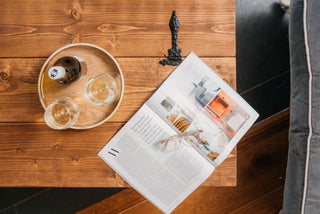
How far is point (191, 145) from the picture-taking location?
2.62 feet

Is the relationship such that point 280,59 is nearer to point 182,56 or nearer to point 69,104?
point 182,56

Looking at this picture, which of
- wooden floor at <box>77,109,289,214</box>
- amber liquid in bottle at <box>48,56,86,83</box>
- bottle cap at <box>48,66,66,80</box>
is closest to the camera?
bottle cap at <box>48,66,66,80</box>

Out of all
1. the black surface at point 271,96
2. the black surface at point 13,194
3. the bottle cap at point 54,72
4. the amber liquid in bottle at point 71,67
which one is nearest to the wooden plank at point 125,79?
the amber liquid in bottle at point 71,67

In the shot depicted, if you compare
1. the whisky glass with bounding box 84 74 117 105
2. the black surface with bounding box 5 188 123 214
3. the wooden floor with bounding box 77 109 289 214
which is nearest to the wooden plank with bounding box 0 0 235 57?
the whisky glass with bounding box 84 74 117 105

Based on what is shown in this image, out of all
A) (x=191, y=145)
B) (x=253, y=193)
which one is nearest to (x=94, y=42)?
(x=191, y=145)

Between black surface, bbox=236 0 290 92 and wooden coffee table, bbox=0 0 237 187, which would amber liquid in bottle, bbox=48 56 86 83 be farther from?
black surface, bbox=236 0 290 92

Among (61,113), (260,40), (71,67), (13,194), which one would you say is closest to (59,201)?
(13,194)

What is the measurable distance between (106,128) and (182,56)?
0.34 m

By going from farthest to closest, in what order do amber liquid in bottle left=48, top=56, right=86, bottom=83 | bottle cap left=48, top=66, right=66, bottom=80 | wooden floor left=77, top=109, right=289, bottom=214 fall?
wooden floor left=77, top=109, right=289, bottom=214 < amber liquid in bottle left=48, top=56, right=86, bottom=83 < bottle cap left=48, top=66, right=66, bottom=80

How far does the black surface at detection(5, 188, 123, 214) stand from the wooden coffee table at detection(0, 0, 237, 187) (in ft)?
1.66

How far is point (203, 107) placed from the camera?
31.6 inches

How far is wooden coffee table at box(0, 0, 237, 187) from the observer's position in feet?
2.57

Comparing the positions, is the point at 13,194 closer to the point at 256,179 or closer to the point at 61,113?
the point at 61,113

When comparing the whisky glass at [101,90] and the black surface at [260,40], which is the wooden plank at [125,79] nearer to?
the whisky glass at [101,90]
